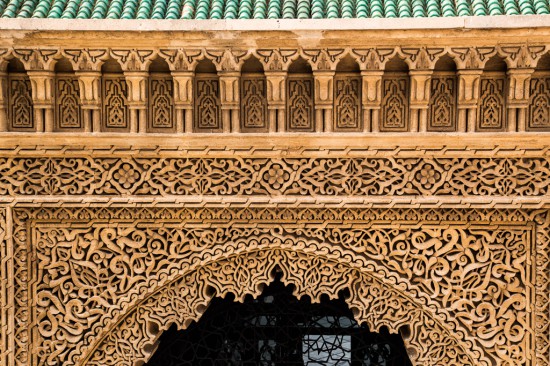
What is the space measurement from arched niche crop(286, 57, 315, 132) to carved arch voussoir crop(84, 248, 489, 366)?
0.60 metres

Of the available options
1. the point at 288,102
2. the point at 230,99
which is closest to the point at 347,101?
the point at 288,102

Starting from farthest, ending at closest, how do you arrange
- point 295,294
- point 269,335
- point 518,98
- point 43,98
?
point 269,335 < point 295,294 < point 43,98 < point 518,98

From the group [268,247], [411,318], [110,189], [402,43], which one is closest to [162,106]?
[110,189]

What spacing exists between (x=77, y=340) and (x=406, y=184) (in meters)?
1.76

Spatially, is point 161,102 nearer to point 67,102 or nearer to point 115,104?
point 115,104

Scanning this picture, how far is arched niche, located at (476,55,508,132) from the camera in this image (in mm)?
3646

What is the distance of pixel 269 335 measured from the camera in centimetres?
434

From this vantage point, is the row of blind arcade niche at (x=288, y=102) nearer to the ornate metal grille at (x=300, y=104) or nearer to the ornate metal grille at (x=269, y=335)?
the ornate metal grille at (x=300, y=104)

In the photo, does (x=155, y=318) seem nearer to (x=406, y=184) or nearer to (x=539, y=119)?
(x=406, y=184)

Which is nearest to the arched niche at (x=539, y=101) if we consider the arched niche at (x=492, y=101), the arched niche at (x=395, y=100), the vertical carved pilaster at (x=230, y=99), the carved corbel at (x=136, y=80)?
the arched niche at (x=492, y=101)

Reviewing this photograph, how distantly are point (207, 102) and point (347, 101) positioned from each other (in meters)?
0.66

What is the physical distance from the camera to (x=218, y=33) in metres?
3.51

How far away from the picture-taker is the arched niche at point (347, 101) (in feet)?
12.1

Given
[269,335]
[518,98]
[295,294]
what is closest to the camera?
[518,98]
